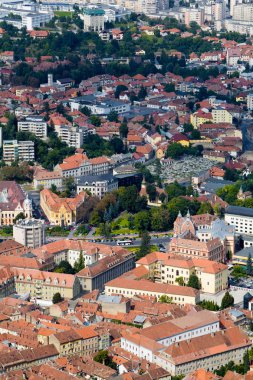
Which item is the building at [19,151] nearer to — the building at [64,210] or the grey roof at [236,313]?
the building at [64,210]

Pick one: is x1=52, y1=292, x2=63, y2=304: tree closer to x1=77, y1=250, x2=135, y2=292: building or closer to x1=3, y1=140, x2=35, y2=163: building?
x1=77, y1=250, x2=135, y2=292: building

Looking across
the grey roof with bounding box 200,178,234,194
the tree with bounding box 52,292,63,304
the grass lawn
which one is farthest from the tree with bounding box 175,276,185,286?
the grass lawn

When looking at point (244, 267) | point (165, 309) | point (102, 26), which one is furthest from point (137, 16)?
point (165, 309)

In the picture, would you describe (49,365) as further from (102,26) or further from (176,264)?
(102,26)

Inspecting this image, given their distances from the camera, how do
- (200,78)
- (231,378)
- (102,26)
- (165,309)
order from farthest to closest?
(102,26), (200,78), (165,309), (231,378)

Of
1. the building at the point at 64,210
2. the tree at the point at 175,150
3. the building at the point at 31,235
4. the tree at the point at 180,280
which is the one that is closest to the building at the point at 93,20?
the tree at the point at 175,150

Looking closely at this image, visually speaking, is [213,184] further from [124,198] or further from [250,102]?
[250,102]
